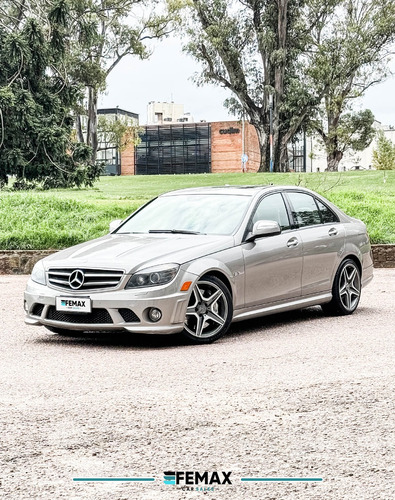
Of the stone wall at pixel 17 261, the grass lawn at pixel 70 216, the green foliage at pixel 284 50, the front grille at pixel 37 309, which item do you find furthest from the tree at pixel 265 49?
the front grille at pixel 37 309

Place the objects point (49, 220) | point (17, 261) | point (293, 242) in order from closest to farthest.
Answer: point (293, 242)
point (17, 261)
point (49, 220)

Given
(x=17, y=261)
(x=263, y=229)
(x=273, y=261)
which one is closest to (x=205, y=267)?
(x=263, y=229)

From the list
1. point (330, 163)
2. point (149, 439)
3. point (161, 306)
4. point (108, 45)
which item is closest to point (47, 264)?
point (161, 306)

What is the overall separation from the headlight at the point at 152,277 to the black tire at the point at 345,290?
289 cm

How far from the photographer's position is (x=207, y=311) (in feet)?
28.1

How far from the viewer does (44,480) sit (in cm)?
425

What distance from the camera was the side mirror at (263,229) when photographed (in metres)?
9.16

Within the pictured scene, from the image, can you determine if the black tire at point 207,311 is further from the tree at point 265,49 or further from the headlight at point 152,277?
the tree at point 265,49

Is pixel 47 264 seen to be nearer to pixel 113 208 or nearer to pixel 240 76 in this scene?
pixel 113 208

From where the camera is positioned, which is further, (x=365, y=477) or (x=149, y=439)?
(x=149, y=439)

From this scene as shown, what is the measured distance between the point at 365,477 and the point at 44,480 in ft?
5.01

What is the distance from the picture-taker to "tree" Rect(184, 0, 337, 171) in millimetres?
49156

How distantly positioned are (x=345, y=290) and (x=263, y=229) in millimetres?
2020

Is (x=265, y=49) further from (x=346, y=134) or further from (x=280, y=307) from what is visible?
(x=280, y=307)
